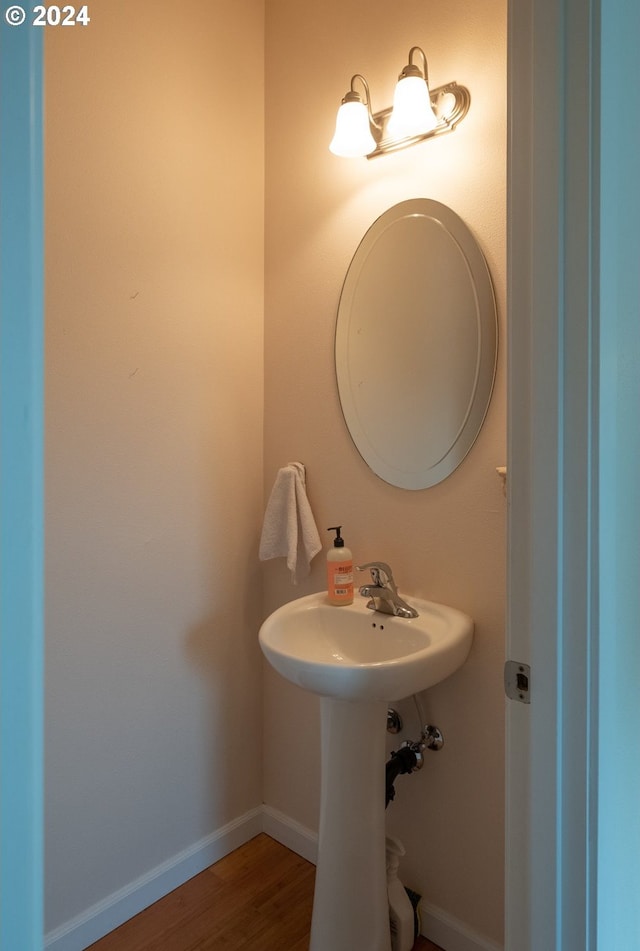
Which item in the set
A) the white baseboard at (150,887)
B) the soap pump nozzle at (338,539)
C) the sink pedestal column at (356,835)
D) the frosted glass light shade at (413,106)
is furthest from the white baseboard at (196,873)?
the frosted glass light shade at (413,106)

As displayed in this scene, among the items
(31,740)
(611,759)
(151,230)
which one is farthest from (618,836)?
(151,230)

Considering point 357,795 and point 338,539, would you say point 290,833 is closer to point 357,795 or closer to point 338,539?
point 357,795

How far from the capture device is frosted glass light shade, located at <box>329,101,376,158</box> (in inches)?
60.7

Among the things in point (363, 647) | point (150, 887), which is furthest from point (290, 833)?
point (363, 647)

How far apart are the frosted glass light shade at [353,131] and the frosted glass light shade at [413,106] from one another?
116 millimetres

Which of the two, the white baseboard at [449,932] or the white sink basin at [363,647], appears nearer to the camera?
the white sink basin at [363,647]

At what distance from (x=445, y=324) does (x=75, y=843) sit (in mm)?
1633

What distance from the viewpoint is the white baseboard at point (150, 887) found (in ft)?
4.97

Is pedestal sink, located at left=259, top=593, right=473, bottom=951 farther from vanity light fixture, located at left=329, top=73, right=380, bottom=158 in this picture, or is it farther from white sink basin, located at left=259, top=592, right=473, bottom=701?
vanity light fixture, located at left=329, top=73, right=380, bottom=158

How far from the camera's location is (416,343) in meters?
1.56

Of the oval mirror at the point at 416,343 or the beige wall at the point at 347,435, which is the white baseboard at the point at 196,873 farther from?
the oval mirror at the point at 416,343

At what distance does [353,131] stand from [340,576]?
3.87 ft

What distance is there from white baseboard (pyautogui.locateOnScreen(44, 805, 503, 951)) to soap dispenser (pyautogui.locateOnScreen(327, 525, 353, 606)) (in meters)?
0.85

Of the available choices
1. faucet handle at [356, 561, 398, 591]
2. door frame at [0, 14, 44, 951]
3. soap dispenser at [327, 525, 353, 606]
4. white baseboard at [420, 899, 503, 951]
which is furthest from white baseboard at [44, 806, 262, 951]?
door frame at [0, 14, 44, 951]
